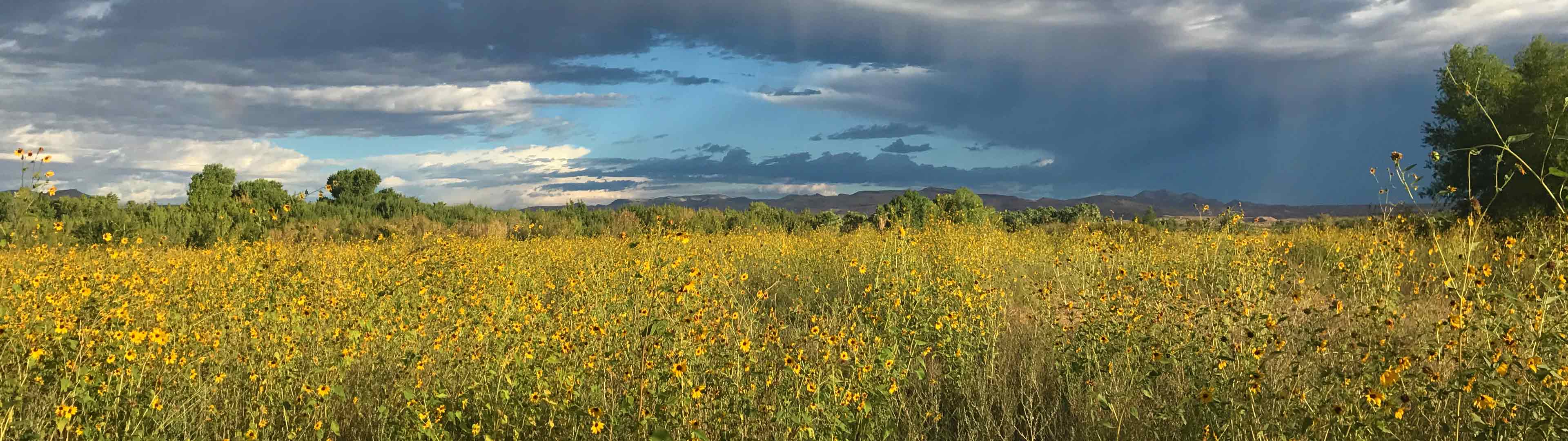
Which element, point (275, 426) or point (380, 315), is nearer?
point (275, 426)

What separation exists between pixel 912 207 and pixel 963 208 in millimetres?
1838

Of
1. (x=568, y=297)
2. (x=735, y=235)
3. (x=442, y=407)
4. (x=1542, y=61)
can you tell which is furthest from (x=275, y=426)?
(x=1542, y=61)

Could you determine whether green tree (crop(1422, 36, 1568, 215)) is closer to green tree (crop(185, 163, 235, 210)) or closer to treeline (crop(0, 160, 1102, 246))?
treeline (crop(0, 160, 1102, 246))

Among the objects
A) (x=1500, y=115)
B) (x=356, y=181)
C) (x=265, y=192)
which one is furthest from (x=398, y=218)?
(x=1500, y=115)

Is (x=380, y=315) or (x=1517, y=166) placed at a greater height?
(x=1517, y=166)

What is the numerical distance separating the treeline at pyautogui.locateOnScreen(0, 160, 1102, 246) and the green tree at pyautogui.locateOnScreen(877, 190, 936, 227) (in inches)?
1.4

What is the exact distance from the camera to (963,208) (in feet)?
51.2

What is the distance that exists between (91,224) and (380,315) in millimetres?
11902

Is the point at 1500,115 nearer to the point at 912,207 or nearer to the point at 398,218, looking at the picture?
the point at 912,207

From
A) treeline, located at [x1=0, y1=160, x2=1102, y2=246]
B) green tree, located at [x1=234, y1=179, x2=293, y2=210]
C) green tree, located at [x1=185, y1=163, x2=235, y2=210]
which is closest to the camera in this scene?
treeline, located at [x1=0, y1=160, x2=1102, y2=246]

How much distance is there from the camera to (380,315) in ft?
16.8

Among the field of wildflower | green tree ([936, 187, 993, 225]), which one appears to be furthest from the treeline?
the field of wildflower

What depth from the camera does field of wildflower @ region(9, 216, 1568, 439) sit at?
3.11 m

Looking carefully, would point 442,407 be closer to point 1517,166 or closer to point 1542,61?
point 1517,166
